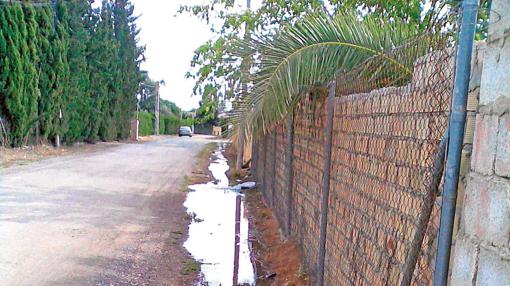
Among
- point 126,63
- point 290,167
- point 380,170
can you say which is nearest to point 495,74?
point 380,170

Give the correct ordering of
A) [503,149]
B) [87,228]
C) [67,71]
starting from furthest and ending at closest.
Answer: [67,71] < [87,228] < [503,149]

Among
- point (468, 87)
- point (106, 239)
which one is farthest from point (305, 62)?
point (106, 239)

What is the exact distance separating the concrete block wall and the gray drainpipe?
50 mm

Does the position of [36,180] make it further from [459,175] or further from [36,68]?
[459,175]

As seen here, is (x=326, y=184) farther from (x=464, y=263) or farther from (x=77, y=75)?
(x=77, y=75)

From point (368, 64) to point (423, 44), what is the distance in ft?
2.09

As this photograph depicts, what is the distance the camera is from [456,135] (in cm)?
175

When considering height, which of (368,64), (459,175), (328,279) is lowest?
(328,279)

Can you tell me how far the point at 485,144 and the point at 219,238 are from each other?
629 centimetres

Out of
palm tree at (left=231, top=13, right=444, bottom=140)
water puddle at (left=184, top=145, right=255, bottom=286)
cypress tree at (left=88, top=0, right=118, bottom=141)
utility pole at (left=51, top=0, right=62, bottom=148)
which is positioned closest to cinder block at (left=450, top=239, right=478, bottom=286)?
palm tree at (left=231, top=13, right=444, bottom=140)

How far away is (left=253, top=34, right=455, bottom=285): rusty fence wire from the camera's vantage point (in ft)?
7.32

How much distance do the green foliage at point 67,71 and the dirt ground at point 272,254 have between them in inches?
485

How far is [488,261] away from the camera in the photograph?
1.55 meters

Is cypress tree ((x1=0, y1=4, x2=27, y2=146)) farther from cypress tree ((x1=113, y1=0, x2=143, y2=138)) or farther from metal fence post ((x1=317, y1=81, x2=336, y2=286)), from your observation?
metal fence post ((x1=317, y1=81, x2=336, y2=286))
